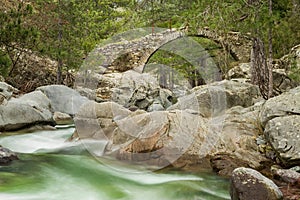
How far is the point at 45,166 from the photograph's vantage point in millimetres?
6121

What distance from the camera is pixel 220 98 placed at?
8734mm

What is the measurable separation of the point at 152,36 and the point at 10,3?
787cm

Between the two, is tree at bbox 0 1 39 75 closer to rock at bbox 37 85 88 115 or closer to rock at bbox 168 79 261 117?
rock at bbox 37 85 88 115

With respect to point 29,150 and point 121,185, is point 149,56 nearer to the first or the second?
point 29,150

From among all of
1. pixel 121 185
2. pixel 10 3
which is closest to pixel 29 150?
pixel 121 185

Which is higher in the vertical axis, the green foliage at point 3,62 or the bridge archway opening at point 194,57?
the bridge archway opening at point 194,57

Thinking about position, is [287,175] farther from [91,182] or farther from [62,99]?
[62,99]

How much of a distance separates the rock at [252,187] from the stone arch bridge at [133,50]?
12566 mm

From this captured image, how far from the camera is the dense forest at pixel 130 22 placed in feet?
26.9

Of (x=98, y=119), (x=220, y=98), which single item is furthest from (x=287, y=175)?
(x=98, y=119)

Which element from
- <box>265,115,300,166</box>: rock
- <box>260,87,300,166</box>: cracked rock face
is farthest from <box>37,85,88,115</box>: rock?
<box>265,115,300,166</box>: rock

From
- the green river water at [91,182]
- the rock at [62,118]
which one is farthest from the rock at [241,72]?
the green river water at [91,182]

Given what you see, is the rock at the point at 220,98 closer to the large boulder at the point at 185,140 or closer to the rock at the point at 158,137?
the large boulder at the point at 185,140

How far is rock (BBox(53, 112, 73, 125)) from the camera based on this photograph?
37.3ft
